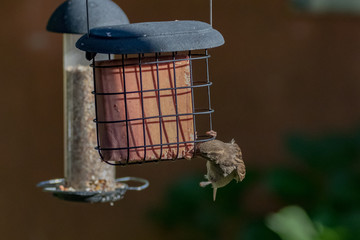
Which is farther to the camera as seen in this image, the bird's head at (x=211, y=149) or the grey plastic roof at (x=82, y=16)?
the grey plastic roof at (x=82, y=16)

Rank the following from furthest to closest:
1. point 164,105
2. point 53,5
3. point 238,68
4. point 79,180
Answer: point 238,68
point 53,5
point 79,180
point 164,105

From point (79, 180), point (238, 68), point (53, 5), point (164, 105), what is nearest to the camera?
point (164, 105)

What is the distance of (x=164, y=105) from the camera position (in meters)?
3.24

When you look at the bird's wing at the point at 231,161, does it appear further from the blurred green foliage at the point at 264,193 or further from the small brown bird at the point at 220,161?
the blurred green foliage at the point at 264,193

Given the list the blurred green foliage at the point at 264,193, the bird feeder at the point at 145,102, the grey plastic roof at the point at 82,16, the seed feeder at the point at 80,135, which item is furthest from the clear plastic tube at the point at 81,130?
the blurred green foliage at the point at 264,193

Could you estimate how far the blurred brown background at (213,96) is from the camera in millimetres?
7062

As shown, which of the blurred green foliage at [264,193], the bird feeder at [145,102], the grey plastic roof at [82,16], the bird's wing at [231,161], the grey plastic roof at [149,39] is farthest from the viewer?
the blurred green foliage at [264,193]

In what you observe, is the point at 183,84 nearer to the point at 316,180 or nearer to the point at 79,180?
the point at 79,180

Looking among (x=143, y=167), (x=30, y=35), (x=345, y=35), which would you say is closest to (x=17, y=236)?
(x=143, y=167)

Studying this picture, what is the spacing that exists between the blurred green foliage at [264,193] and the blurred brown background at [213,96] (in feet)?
0.53

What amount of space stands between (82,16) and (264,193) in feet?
15.1

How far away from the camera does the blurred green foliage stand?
7395mm

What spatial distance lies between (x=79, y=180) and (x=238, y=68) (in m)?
3.66

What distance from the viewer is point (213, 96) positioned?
24.7 ft
